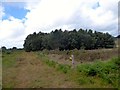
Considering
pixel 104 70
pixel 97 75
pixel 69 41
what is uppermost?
pixel 69 41

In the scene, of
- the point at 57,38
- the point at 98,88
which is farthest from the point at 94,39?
the point at 98,88

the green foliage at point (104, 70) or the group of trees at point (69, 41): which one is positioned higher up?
the group of trees at point (69, 41)

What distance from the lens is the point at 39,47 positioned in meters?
71.7

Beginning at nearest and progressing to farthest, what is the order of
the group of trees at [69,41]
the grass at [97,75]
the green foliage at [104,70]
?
the grass at [97,75] → the green foliage at [104,70] → the group of trees at [69,41]

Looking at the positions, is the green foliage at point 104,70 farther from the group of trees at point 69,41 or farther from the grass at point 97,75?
the group of trees at point 69,41

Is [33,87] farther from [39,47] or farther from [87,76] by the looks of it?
[39,47]

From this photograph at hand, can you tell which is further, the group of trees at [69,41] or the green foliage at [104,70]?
the group of trees at [69,41]

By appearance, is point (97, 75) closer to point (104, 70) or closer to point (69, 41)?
point (104, 70)

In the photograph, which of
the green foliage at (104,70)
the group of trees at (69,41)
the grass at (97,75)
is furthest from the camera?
the group of trees at (69,41)

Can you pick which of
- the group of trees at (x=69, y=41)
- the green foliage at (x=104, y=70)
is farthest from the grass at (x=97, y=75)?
the group of trees at (x=69, y=41)

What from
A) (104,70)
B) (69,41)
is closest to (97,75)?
(104,70)

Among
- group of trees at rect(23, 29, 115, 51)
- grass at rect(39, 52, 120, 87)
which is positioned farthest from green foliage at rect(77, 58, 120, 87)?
group of trees at rect(23, 29, 115, 51)

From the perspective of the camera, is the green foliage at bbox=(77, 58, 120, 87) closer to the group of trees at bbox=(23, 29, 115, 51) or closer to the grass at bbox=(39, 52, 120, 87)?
the grass at bbox=(39, 52, 120, 87)

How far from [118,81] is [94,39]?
197 feet
